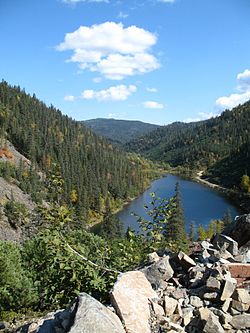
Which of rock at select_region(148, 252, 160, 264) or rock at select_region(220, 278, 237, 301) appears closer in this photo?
rock at select_region(220, 278, 237, 301)

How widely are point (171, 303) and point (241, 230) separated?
596 centimetres

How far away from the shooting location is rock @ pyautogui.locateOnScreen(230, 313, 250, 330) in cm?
844

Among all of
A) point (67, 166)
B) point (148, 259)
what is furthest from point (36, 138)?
point (148, 259)

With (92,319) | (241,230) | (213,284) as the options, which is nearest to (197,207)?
(241,230)

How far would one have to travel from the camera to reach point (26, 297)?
79.7 ft

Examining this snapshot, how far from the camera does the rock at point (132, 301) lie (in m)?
8.04

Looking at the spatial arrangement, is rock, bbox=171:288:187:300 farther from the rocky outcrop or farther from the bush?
the bush

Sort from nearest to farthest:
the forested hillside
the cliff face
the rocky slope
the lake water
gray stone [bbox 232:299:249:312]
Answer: the rocky slope, gray stone [bbox 232:299:249:312], the cliff face, the lake water, the forested hillside

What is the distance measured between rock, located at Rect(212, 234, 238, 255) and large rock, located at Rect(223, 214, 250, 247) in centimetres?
104

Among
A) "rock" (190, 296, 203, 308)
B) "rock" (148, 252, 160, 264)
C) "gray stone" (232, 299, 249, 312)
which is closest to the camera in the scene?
"gray stone" (232, 299, 249, 312)

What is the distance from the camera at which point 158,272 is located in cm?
1055

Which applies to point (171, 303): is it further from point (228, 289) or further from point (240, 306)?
point (240, 306)

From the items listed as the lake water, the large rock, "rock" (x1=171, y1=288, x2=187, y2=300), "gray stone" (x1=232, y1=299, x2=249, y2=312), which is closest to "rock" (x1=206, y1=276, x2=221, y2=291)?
"gray stone" (x1=232, y1=299, x2=249, y2=312)

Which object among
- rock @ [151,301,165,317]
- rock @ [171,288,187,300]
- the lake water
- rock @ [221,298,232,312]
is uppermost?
rock @ [221,298,232,312]
